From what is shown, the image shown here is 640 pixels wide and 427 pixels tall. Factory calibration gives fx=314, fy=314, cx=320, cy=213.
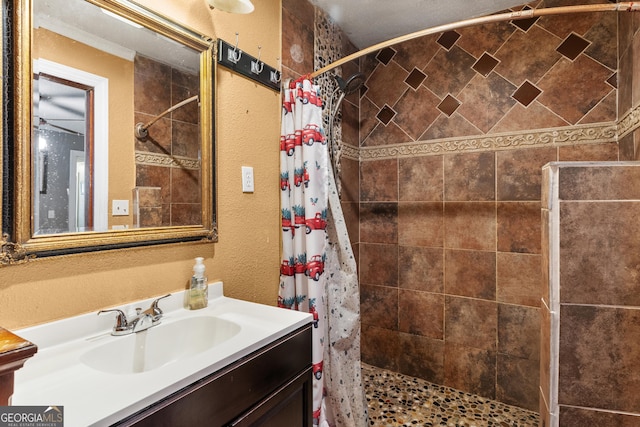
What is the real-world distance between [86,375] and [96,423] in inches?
9.0

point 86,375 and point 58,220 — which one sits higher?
point 58,220

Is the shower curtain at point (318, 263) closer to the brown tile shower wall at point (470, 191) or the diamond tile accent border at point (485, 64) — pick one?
the brown tile shower wall at point (470, 191)

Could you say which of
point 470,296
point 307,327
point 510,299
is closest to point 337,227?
point 307,327

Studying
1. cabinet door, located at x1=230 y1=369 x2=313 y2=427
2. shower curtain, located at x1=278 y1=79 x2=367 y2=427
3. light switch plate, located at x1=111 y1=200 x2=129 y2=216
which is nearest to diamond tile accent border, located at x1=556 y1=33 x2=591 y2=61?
shower curtain, located at x1=278 y1=79 x2=367 y2=427

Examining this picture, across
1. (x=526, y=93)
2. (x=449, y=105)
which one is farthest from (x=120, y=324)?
(x=526, y=93)

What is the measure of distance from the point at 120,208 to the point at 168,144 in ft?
0.98

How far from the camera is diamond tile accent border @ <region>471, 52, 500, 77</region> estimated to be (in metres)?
1.98

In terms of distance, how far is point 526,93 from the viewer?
6.19 ft

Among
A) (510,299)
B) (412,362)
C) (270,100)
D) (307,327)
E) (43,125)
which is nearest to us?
(43,125)

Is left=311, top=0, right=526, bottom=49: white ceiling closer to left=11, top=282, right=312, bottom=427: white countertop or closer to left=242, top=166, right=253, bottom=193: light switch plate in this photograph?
left=242, top=166, right=253, bottom=193: light switch plate

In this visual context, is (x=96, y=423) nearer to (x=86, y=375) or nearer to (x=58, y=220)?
(x=86, y=375)

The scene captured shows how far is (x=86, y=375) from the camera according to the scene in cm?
73

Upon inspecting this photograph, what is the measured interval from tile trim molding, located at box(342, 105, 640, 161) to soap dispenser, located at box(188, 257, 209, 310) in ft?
4.51


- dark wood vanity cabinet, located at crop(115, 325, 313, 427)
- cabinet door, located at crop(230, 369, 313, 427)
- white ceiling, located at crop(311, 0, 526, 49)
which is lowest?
cabinet door, located at crop(230, 369, 313, 427)
